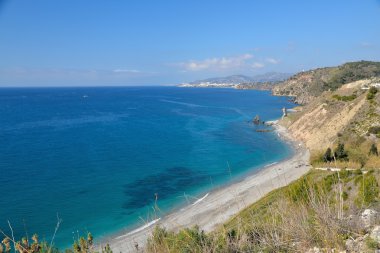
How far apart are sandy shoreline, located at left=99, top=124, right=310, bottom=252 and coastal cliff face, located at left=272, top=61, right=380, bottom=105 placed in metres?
47.1

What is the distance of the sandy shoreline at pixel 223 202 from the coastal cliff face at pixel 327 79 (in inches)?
1856

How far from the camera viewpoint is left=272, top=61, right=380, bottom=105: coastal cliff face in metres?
95.1

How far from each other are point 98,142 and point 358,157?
38047 millimetres

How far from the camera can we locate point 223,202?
2730cm

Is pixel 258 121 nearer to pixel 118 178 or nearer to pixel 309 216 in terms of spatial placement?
pixel 118 178

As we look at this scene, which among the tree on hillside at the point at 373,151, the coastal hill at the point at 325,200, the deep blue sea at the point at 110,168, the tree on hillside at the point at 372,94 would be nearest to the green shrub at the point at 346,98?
the coastal hill at the point at 325,200

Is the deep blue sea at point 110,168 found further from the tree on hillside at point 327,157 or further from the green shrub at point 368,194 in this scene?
the tree on hillside at point 327,157

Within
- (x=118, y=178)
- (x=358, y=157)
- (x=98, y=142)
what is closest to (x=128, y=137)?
(x=98, y=142)

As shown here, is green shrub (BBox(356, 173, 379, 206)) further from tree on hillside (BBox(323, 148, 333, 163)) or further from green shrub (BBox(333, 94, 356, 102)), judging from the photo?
green shrub (BBox(333, 94, 356, 102))

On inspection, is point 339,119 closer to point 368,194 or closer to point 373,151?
point 373,151

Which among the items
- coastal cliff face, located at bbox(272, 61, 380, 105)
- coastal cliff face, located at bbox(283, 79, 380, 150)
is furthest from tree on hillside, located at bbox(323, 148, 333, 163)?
coastal cliff face, located at bbox(272, 61, 380, 105)

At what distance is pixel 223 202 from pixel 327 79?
103342mm

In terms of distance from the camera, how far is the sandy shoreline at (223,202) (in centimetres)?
2094

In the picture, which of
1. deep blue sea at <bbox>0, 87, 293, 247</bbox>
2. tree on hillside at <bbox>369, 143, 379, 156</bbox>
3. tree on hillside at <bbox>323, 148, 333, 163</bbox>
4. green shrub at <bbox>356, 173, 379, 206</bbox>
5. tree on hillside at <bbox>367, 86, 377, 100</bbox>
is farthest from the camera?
tree on hillside at <bbox>367, 86, 377, 100</bbox>
